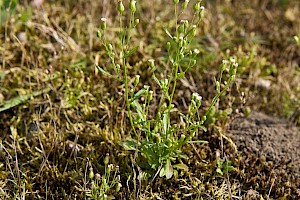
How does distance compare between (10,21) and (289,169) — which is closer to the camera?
(289,169)

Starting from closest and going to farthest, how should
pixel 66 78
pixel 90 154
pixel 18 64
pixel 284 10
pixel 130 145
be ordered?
pixel 130 145
pixel 90 154
pixel 66 78
pixel 18 64
pixel 284 10

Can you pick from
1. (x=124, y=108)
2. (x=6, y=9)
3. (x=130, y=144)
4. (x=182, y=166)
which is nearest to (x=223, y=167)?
(x=182, y=166)

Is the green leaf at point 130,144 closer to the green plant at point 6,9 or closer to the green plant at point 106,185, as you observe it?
the green plant at point 106,185

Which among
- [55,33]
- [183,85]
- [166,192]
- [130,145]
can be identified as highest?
[55,33]

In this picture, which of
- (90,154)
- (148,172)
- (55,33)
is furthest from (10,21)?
(148,172)

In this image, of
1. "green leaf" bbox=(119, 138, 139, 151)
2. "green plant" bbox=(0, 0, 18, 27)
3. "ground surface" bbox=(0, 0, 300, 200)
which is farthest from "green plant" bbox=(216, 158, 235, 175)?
"green plant" bbox=(0, 0, 18, 27)

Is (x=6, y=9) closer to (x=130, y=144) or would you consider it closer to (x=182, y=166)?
(x=130, y=144)

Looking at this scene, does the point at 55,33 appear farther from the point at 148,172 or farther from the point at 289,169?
the point at 289,169

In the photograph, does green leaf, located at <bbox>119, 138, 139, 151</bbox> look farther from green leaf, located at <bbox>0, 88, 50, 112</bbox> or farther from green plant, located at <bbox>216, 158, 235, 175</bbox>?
green leaf, located at <bbox>0, 88, 50, 112</bbox>
